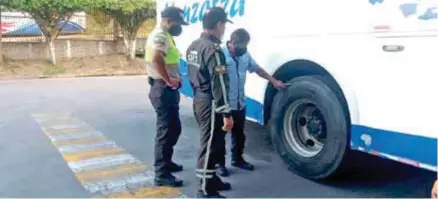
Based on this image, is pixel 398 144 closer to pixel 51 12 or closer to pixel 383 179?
pixel 383 179

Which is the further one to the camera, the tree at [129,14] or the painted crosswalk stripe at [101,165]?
the tree at [129,14]

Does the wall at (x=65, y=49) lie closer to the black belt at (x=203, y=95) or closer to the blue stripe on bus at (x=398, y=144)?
the black belt at (x=203, y=95)

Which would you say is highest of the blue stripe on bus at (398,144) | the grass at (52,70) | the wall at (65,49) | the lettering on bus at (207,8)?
the lettering on bus at (207,8)

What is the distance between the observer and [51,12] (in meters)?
15.2

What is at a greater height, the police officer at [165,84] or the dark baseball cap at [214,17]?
the dark baseball cap at [214,17]

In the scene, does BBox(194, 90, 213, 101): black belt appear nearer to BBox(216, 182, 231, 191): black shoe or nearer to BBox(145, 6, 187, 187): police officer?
BBox(145, 6, 187, 187): police officer

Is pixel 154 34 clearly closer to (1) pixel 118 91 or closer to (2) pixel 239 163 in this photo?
(2) pixel 239 163

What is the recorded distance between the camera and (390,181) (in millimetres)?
4902

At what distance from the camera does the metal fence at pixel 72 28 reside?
16.4 m

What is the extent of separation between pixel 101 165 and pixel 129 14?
39.2ft

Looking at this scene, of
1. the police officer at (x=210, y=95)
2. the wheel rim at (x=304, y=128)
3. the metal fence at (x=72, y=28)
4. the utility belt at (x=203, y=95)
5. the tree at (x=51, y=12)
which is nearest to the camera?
the police officer at (x=210, y=95)

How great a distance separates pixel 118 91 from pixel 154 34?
7324 millimetres

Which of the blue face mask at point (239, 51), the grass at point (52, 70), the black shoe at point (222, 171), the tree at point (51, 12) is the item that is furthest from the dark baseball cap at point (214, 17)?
the grass at point (52, 70)

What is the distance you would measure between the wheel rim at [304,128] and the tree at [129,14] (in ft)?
39.7
